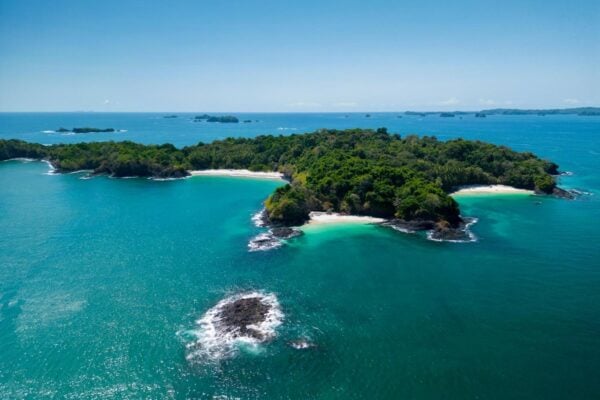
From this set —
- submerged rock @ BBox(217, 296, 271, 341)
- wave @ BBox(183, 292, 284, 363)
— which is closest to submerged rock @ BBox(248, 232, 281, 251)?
wave @ BBox(183, 292, 284, 363)

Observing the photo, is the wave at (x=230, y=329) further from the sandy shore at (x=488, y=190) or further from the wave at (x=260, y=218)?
the sandy shore at (x=488, y=190)

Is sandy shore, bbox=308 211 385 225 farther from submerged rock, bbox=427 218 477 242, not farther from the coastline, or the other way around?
submerged rock, bbox=427 218 477 242

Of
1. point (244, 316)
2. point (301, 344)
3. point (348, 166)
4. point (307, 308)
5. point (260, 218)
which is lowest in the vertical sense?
point (301, 344)

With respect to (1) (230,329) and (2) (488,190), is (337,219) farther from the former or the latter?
(2) (488,190)

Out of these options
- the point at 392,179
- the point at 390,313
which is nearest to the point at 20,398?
the point at 390,313

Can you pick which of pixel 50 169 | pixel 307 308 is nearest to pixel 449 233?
pixel 307 308

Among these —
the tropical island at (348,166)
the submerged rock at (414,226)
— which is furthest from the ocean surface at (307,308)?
the tropical island at (348,166)

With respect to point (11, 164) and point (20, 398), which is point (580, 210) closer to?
point (20, 398)

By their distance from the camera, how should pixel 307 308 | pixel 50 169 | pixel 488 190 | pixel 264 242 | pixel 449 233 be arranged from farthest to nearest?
pixel 50 169 → pixel 488 190 → pixel 449 233 → pixel 264 242 → pixel 307 308
